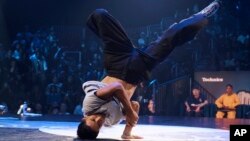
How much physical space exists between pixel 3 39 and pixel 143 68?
650 centimetres

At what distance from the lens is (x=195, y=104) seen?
7.02 m

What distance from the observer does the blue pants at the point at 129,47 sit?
10.6 feet

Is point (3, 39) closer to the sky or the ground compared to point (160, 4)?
closer to the ground

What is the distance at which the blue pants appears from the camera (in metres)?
3.22

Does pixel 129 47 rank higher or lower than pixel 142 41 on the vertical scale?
lower

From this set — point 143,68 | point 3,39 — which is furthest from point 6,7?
point 143,68

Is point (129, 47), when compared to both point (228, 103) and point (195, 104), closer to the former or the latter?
point (228, 103)

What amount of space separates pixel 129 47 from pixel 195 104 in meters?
3.98

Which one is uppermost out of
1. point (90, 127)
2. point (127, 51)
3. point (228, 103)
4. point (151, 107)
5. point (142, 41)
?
point (142, 41)

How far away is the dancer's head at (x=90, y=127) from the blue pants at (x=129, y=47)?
47cm

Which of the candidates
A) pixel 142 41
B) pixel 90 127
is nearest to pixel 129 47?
pixel 90 127

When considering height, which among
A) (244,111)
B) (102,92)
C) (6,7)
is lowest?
(244,111)

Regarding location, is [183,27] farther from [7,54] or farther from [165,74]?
[7,54]

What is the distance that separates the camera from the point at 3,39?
9.05 metres
